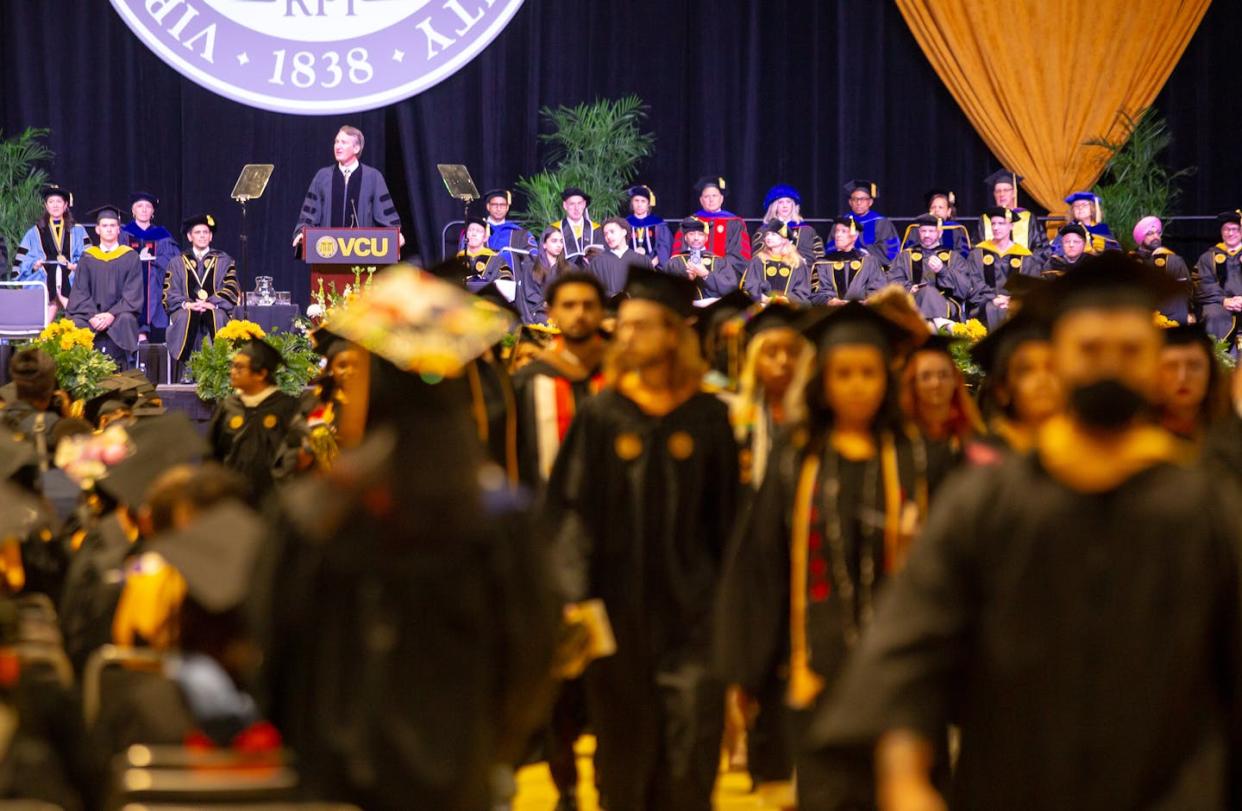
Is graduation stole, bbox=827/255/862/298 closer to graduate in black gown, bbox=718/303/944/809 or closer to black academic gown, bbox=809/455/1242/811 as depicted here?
graduate in black gown, bbox=718/303/944/809

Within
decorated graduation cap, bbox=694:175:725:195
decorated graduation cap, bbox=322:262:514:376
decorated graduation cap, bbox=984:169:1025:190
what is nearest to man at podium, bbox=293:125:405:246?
decorated graduation cap, bbox=694:175:725:195

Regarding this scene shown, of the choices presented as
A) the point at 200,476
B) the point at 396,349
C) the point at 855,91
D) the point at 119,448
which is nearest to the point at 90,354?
the point at 119,448

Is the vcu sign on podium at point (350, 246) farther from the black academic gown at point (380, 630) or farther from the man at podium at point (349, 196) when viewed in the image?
the black academic gown at point (380, 630)

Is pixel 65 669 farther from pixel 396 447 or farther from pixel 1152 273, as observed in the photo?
pixel 1152 273

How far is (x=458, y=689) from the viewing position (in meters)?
2.63

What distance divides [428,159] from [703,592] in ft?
61.3

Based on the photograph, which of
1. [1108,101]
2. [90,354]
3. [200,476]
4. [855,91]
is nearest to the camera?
[200,476]

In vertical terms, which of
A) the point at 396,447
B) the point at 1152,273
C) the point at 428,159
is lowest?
the point at 396,447

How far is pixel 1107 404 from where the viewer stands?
2439 millimetres

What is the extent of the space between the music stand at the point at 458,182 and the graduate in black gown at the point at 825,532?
645 inches

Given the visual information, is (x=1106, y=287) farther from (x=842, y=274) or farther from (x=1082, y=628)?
(x=842, y=274)

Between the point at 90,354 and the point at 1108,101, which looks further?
the point at 1108,101

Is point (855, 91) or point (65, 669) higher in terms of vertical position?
point (855, 91)

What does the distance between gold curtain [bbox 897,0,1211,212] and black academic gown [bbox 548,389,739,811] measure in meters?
17.4
